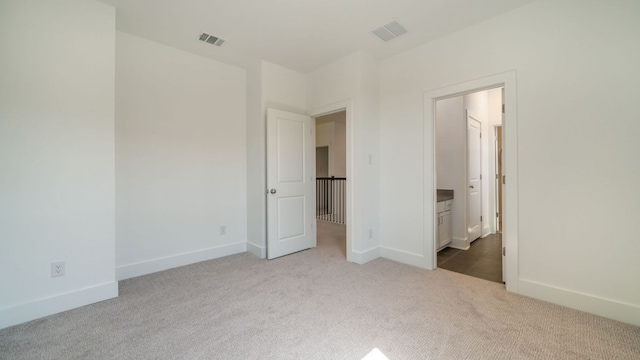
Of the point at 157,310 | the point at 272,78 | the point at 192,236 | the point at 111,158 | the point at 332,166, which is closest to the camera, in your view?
the point at 157,310

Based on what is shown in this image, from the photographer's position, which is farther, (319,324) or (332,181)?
(332,181)

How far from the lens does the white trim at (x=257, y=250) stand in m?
3.43

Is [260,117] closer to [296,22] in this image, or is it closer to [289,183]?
[289,183]

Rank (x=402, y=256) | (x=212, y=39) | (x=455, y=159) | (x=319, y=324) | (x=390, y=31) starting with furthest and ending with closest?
(x=455, y=159)
(x=402, y=256)
(x=212, y=39)
(x=390, y=31)
(x=319, y=324)

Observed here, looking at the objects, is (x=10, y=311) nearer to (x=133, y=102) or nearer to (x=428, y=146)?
(x=133, y=102)

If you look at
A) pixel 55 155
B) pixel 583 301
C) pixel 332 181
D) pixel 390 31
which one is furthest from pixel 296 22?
pixel 332 181

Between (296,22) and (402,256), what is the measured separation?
9.73 ft

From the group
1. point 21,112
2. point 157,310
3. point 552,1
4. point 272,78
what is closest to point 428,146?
point 552,1

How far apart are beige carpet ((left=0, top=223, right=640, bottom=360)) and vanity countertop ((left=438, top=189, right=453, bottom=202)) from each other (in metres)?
1.29

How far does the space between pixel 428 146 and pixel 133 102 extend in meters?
3.41

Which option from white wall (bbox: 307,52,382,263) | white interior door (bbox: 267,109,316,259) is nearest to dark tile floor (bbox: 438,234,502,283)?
white wall (bbox: 307,52,382,263)

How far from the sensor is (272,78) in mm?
3551

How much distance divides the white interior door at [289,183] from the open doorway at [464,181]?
1823 mm

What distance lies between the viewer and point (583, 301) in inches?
81.0
